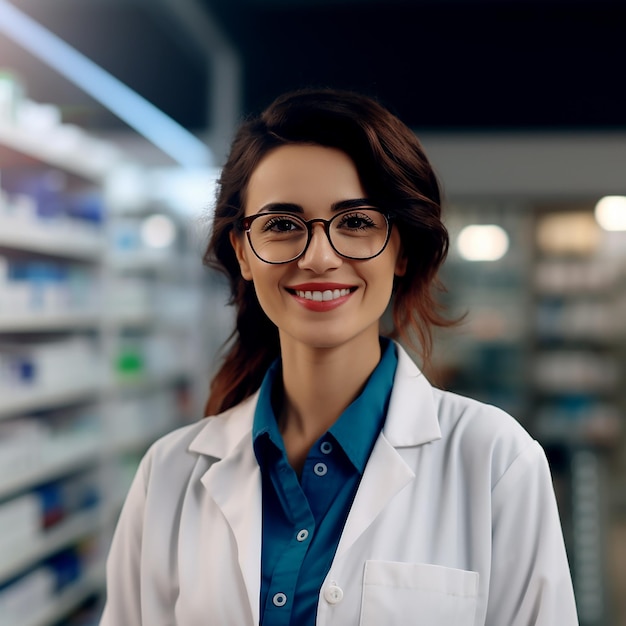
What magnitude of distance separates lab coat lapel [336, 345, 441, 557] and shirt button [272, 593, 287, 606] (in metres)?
0.11

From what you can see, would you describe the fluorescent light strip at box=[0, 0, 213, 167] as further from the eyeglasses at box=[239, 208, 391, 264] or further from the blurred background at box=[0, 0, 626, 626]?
the eyeglasses at box=[239, 208, 391, 264]

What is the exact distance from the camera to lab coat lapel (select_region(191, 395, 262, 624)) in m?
1.28

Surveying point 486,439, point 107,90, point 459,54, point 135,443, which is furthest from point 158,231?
point 486,439

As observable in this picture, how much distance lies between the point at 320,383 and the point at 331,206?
0.32 m

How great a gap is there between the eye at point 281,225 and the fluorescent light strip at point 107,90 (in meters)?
2.99

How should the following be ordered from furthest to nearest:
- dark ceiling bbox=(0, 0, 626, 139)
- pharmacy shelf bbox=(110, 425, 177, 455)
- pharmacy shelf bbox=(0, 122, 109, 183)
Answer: dark ceiling bbox=(0, 0, 626, 139) < pharmacy shelf bbox=(110, 425, 177, 455) < pharmacy shelf bbox=(0, 122, 109, 183)

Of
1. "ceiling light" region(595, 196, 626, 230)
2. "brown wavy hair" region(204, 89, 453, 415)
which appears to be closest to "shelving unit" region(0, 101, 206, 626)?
"brown wavy hair" region(204, 89, 453, 415)

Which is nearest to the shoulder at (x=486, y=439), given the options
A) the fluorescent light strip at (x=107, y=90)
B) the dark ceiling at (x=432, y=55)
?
the fluorescent light strip at (x=107, y=90)

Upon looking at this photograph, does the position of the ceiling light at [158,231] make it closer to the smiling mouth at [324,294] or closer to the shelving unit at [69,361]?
the shelving unit at [69,361]

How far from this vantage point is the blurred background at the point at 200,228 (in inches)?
150

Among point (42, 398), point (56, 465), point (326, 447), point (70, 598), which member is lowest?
point (70, 598)

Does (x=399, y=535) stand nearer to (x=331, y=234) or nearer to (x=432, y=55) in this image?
(x=331, y=234)

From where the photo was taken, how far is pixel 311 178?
129cm

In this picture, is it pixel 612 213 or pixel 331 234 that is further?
pixel 612 213
